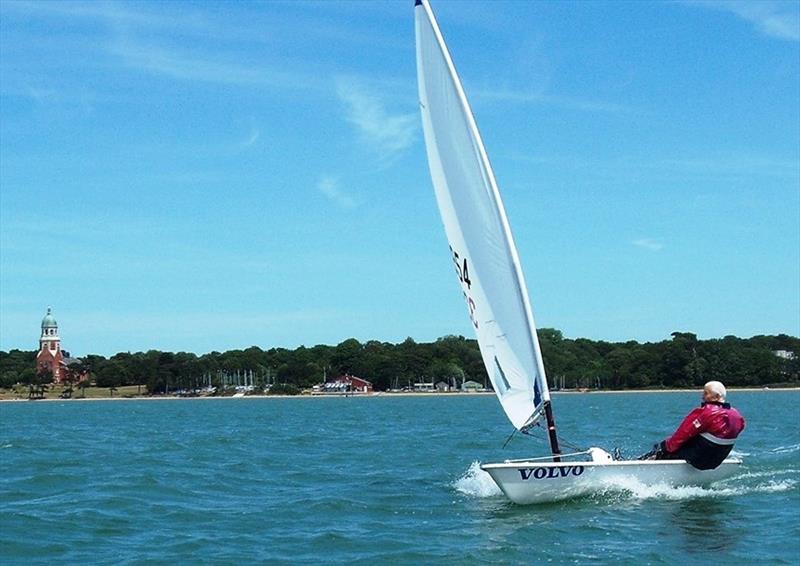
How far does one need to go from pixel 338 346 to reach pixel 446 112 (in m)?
169

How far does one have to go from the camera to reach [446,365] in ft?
572

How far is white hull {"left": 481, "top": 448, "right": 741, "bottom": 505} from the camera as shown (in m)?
20.0

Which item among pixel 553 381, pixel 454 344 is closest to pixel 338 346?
pixel 454 344

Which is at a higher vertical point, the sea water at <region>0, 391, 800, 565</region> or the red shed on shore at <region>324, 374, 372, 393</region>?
the red shed on shore at <region>324, 374, 372, 393</region>

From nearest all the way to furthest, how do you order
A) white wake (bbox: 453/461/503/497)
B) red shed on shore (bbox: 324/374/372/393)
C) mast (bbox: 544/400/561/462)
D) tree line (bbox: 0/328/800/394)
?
mast (bbox: 544/400/561/462), white wake (bbox: 453/461/503/497), tree line (bbox: 0/328/800/394), red shed on shore (bbox: 324/374/372/393)

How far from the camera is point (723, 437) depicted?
67.4 feet

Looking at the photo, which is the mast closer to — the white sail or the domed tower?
the white sail

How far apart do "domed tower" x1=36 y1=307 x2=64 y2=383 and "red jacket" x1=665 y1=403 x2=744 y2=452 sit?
184440mm

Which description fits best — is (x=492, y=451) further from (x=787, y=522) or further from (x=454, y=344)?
(x=454, y=344)

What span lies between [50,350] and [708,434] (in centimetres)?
18898

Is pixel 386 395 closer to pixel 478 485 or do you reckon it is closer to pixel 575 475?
pixel 478 485

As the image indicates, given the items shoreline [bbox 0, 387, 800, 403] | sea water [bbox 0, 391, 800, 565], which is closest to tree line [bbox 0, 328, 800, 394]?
shoreline [bbox 0, 387, 800, 403]

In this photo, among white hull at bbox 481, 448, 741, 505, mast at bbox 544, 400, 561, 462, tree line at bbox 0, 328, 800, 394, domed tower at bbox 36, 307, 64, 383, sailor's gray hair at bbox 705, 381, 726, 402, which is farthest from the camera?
domed tower at bbox 36, 307, 64, 383

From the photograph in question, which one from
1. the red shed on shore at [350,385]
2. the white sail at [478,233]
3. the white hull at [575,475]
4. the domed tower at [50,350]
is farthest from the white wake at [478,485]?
the domed tower at [50,350]
